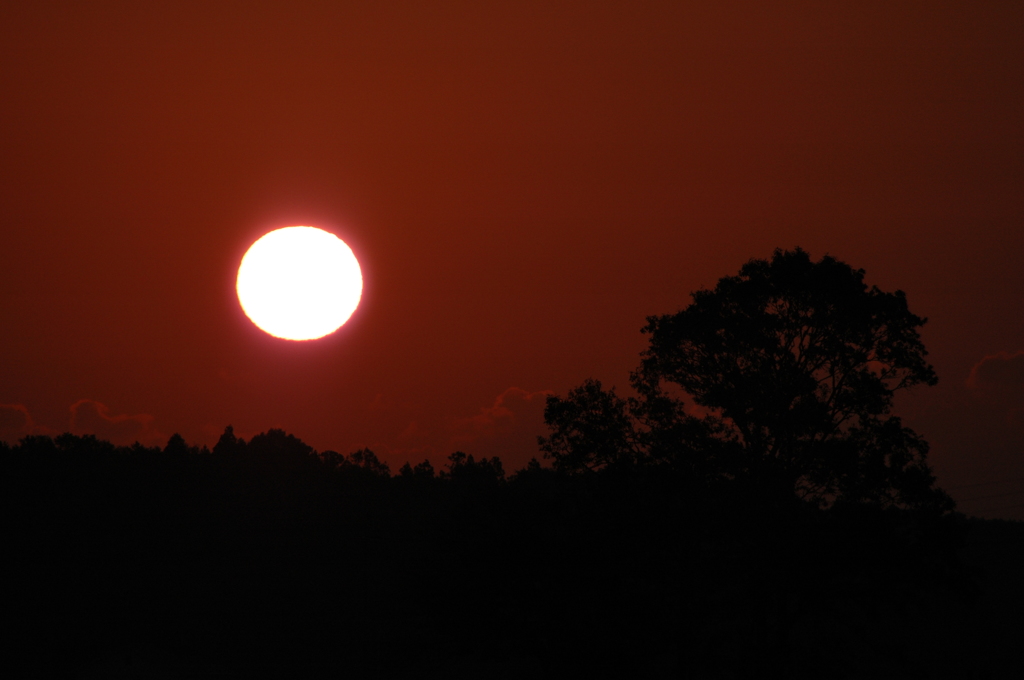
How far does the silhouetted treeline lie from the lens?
36000 millimetres

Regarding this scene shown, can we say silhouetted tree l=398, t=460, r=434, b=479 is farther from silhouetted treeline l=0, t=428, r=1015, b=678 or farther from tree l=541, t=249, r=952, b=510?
tree l=541, t=249, r=952, b=510

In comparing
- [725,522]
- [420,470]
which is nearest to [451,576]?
[725,522]

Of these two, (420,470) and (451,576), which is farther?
(420,470)

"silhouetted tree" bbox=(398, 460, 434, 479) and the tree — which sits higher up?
"silhouetted tree" bbox=(398, 460, 434, 479)

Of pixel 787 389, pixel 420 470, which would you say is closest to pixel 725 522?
pixel 787 389

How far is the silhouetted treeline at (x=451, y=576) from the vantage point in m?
36.0

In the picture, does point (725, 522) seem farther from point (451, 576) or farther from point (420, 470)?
point (420, 470)

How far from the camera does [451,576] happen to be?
127ft

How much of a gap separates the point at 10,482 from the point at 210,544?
75.4 ft

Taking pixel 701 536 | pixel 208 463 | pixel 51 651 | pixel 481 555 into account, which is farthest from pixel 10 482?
pixel 701 536

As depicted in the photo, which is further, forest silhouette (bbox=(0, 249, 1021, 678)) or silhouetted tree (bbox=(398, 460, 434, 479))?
silhouetted tree (bbox=(398, 460, 434, 479))

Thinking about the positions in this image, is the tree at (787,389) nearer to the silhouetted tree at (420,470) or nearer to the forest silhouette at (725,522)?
the forest silhouette at (725,522)

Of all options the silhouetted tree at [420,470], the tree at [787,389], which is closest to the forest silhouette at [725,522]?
the tree at [787,389]

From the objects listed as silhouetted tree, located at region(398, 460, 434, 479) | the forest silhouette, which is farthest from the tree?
silhouetted tree, located at region(398, 460, 434, 479)
